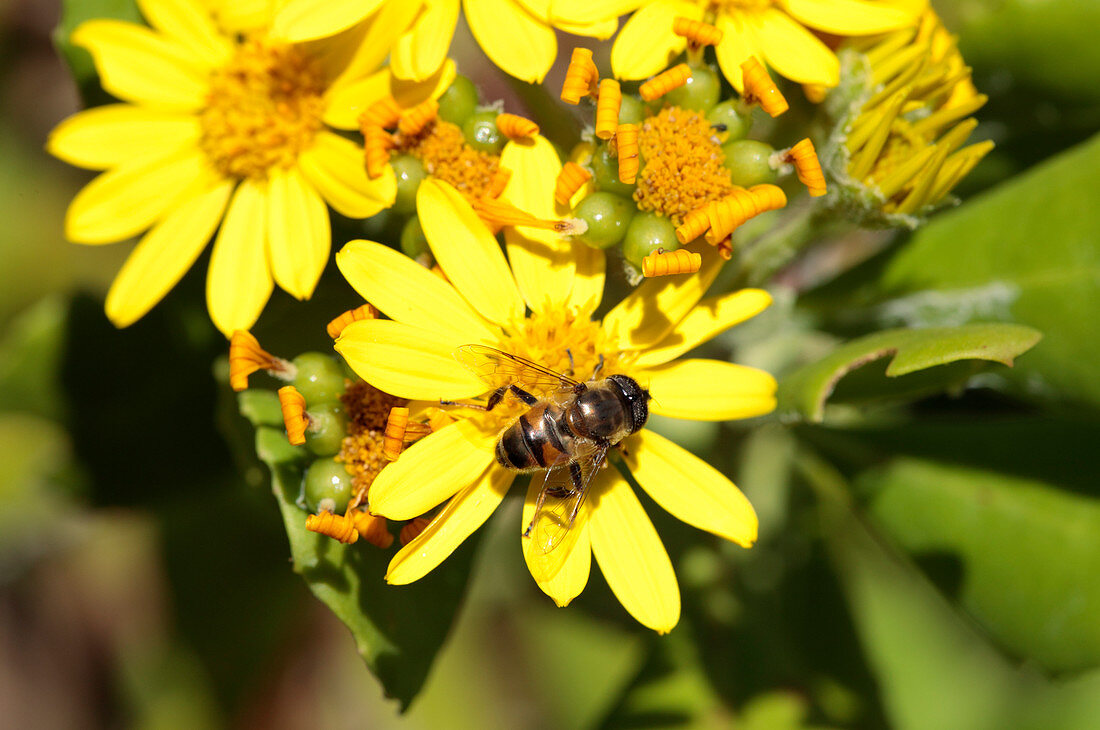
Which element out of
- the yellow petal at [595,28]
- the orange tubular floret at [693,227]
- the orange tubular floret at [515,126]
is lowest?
the orange tubular floret at [693,227]

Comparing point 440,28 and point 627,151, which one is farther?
point 440,28

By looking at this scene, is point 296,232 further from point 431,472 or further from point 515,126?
point 431,472

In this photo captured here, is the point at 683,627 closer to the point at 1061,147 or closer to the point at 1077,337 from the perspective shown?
the point at 1077,337

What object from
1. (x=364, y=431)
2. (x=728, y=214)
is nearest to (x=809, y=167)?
(x=728, y=214)

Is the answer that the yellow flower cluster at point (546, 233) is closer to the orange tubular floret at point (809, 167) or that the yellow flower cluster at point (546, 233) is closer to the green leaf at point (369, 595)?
the orange tubular floret at point (809, 167)

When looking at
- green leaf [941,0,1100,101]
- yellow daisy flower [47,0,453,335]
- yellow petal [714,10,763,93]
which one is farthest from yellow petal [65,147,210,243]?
green leaf [941,0,1100,101]

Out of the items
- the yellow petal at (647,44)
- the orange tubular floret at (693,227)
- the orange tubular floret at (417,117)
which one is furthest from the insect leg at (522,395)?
the yellow petal at (647,44)
